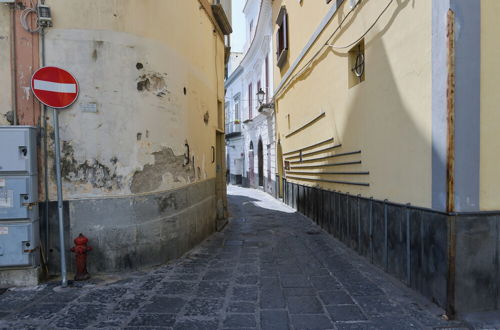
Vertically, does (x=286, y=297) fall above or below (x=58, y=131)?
below

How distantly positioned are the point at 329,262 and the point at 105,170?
344cm

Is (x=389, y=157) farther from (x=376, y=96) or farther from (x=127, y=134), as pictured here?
(x=127, y=134)

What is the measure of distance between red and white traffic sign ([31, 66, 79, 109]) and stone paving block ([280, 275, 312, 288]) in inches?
136

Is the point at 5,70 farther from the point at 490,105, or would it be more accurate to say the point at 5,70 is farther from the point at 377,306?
the point at 490,105

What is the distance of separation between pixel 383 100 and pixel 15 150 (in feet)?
15.2

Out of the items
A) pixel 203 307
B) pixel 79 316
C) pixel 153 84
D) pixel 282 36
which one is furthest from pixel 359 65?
pixel 282 36

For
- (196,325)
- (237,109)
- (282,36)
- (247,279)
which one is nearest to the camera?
(196,325)

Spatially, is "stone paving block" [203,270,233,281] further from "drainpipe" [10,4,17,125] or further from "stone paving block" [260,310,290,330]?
"drainpipe" [10,4,17,125]

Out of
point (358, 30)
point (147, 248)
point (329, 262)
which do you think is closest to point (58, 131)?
point (147, 248)

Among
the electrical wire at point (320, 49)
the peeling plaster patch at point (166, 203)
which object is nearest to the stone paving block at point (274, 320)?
the peeling plaster patch at point (166, 203)

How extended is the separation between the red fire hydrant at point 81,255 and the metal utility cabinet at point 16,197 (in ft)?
1.59

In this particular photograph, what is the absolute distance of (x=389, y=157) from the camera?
435cm

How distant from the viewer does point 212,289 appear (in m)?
3.92

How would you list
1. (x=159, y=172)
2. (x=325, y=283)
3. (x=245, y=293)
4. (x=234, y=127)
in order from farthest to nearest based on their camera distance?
1. (x=234, y=127)
2. (x=159, y=172)
3. (x=325, y=283)
4. (x=245, y=293)
